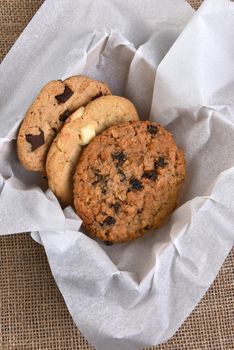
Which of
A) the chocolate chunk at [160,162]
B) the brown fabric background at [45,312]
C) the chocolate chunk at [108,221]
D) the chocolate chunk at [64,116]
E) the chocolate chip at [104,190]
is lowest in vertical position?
the brown fabric background at [45,312]

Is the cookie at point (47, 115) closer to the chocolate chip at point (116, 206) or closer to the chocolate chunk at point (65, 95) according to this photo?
the chocolate chunk at point (65, 95)

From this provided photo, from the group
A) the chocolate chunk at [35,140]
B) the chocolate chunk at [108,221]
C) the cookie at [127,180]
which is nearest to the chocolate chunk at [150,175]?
the cookie at [127,180]

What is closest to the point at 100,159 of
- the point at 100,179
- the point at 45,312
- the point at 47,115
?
the point at 100,179

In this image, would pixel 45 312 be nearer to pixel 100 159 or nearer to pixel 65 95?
pixel 100 159

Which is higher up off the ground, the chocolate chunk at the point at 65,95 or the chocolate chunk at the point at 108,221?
the chocolate chunk at the point at 65,95

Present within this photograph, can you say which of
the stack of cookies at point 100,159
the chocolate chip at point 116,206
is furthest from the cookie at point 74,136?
the chocolate chip at point 116,206

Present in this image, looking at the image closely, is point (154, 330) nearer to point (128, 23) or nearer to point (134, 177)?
point (134, 177)

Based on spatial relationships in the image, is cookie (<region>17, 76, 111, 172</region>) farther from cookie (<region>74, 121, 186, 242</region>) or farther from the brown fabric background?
the brown fabric background

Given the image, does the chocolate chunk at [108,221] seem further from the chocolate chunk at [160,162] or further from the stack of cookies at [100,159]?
the chocolate chunk at [160,162]
